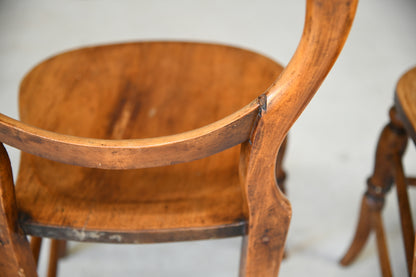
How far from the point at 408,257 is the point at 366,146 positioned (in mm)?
733

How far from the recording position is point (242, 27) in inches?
92.9

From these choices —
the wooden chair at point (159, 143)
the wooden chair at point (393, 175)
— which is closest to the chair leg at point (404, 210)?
the wooden chair at point (393, 175)

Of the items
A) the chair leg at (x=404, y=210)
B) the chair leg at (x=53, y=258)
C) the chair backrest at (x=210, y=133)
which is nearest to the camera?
the chair backrest at (x=210, y=133)

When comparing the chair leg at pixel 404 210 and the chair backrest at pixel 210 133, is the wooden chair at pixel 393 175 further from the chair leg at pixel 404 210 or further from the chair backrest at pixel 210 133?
the chair backrest at pixel 210 133

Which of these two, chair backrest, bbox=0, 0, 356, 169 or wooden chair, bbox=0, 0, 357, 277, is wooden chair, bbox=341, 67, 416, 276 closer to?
wooden chair, bbox=0, 0, 357, 277

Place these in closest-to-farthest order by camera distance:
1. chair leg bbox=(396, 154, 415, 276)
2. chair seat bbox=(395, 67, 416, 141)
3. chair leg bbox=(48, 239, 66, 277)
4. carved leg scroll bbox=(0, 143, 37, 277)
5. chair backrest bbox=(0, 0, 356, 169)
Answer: chair backrest bbox=(0, 0, 356, 169), carved leg scroll bbox=(0, 143, 37, 277), chair seat bbox=(395, 67, 416, 141), chair leg bbox=(396, 154, 415, 276), chair leg bbox=(48, 239, 66, 277)

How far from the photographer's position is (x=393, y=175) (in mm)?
1118

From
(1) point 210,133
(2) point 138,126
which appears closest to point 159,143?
(1) point 210,133

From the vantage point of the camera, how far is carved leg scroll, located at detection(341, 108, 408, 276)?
3.51 ft

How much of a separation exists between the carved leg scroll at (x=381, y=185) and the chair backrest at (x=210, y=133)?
1.72ft

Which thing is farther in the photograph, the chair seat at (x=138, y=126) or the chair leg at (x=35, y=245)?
the chair leg at (x=35, y=245)

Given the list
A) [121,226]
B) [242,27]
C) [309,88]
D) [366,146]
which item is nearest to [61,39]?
[242,27]

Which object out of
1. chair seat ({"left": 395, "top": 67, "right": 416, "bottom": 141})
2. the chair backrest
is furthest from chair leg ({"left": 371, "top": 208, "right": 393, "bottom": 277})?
the chair backrest

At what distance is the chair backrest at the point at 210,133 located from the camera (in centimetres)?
56
